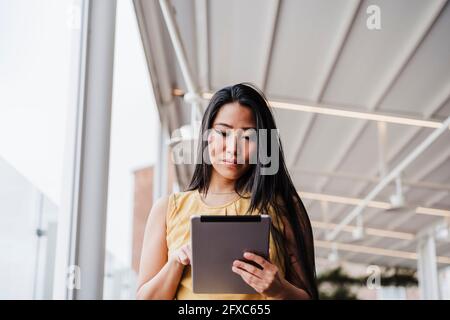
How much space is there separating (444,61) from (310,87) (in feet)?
3.70

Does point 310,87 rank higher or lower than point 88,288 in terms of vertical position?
higher

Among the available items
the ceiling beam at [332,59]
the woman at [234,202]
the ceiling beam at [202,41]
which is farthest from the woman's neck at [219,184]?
the ceiling beam at [202,41]

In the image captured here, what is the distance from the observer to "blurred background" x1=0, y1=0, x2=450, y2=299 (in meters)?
1.98

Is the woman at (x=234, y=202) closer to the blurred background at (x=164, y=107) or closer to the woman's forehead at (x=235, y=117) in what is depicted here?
the woman's forehead at (x=235, y=117)

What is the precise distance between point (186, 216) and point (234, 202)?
102mm

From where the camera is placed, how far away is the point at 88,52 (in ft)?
7.88

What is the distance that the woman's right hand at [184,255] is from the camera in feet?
3.77

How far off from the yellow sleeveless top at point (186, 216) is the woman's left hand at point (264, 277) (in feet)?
0.24

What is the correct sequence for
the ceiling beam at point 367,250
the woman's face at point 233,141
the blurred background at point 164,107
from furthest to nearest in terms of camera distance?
the ceiling beam at point 367,250 → the blurred background at point 164,107 → the woman's face at point 233,141

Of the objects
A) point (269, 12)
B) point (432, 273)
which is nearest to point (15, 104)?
point (269, 12)

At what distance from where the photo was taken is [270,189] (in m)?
1.23

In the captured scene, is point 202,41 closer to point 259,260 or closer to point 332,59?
point 332,59

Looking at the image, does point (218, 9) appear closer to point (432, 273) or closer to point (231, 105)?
point (231, 105)

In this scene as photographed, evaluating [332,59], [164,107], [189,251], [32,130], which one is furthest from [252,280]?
[164,107]
